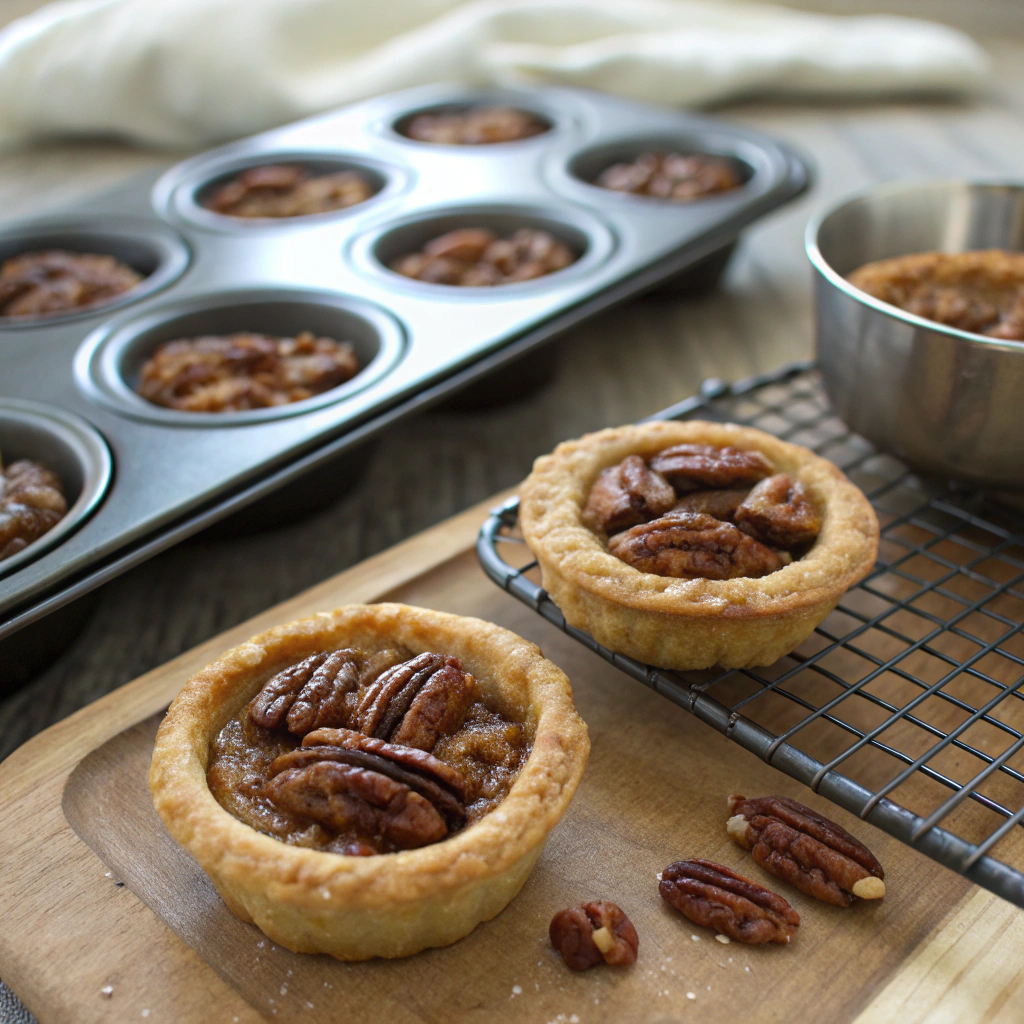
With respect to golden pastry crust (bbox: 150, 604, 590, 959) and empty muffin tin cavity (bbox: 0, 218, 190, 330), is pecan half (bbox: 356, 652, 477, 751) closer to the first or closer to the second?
golden pastry crust (bbox: 150, 604, 590, 959)

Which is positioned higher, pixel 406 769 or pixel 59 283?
pixel 59 283

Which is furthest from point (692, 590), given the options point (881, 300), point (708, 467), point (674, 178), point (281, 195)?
point (281, 195)

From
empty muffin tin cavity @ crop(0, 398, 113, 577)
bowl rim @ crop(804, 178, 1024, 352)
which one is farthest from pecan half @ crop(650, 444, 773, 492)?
empty muffin tin cavity @ crop(0, 398, 113, 577)

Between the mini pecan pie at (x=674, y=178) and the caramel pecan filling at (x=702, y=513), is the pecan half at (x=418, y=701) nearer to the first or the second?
the caramel pecan filling at (x=702, y=513)

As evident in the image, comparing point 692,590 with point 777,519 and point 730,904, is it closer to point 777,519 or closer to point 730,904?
point 777,519

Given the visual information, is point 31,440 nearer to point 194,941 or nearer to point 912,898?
point 194,941
